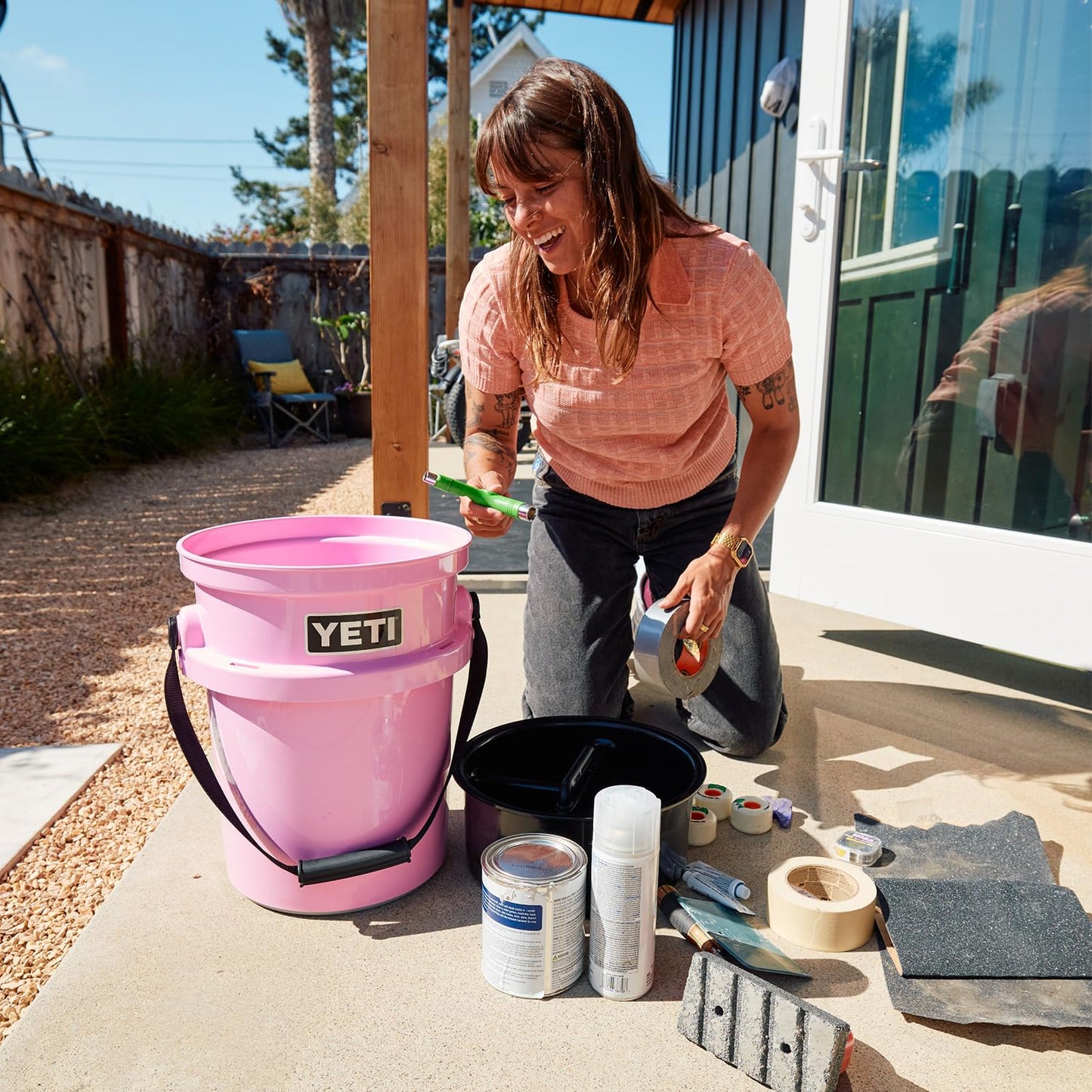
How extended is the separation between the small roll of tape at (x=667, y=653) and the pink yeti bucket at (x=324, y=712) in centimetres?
30

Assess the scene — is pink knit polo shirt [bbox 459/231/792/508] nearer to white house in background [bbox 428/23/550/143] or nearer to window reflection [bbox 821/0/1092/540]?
window reflection [bbox 821/0/1092/540]

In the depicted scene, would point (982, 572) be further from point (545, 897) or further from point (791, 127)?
point (791, 127)

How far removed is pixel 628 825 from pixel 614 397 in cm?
94

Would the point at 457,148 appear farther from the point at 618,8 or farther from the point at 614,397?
the point at 614,397

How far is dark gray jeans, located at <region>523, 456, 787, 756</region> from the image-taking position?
2.04 metres

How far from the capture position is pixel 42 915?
4.99ft

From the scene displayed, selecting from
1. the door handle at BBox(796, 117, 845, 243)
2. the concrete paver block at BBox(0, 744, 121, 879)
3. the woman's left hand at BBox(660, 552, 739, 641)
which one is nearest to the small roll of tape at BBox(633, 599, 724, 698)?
the woman's left hand at BBox(660, 552, 739, 641)

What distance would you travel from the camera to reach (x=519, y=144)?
1.56 metres

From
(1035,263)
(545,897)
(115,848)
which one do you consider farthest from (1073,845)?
(115,848)

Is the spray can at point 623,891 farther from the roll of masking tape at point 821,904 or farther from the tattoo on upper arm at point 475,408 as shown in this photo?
the tattoo on upper arm at point 475,408

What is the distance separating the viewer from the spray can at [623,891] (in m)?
1.27

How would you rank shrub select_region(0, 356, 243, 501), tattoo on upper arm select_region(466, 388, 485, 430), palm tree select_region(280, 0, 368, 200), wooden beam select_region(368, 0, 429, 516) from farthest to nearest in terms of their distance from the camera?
palm tree select_region(280, 0, 368, 200), shrub select_region(0, 356, 243, 501), wooden beam select_region(368, 0, 429, 516), tattoo on upper arm select_region(466, 388, 485, 430)

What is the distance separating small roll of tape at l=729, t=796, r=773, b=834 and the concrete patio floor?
1.2 inches

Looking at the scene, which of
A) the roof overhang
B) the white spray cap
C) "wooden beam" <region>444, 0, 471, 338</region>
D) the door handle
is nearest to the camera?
the white spray cap
